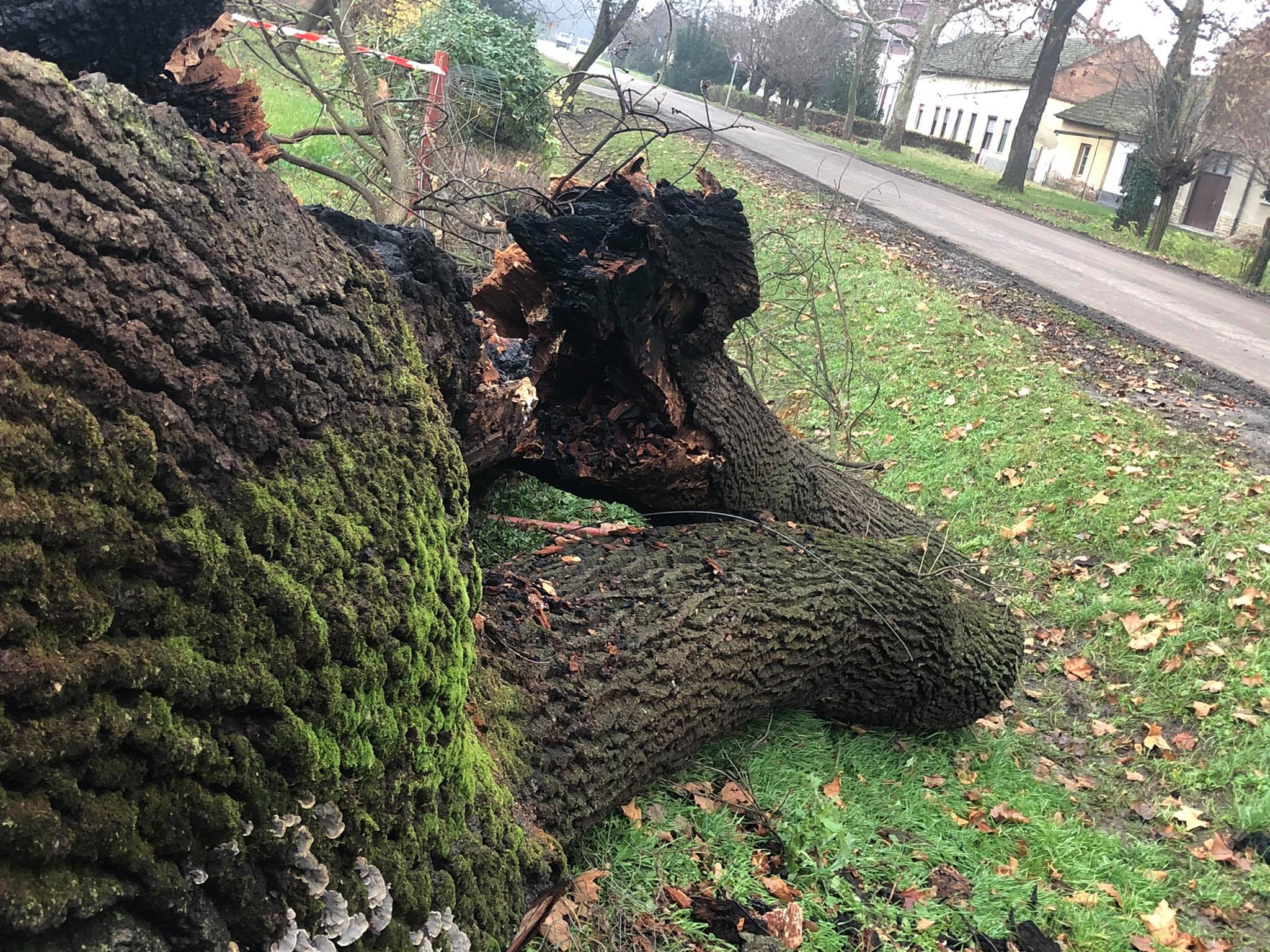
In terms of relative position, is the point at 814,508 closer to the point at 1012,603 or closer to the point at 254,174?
the point at 1012,603

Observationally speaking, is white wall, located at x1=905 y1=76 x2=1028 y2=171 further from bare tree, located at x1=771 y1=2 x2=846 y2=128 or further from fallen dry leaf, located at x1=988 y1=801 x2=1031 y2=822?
fallen dry leaf, located at x1=988 y1=801 x2=1031 y2=822

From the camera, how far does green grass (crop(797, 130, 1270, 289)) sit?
71.8 feet

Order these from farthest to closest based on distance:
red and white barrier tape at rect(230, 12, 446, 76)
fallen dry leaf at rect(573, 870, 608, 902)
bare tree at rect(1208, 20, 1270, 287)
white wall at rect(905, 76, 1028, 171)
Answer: white wall at rect(905, 76, 1028, 171), bare tree at rect(1208, 20, 1270, 287), red and white barrier tape at rect(230, 12, 446, 76), fallen dry leaf at rect(573, 870, 608, 902)

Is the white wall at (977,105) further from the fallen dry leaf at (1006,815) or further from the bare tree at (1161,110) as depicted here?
the fallen dry leaf at (1006,815)

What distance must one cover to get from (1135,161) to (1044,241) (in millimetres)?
10947

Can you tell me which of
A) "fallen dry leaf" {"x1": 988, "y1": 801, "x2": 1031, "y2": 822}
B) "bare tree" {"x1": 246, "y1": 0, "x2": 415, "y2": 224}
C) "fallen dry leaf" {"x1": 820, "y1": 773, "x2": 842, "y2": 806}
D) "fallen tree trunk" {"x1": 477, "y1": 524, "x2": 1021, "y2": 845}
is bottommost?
"fallen dry leaf" {"x1": 988, "y1": 801, "x2": 1031, "y2": 822}

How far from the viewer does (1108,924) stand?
3525 millimetres

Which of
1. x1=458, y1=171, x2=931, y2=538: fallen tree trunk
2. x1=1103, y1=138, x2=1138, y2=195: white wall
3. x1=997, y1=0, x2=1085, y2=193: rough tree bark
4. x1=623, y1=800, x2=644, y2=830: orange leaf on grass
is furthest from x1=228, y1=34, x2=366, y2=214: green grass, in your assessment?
x1=1103, y1=138, x2=1138, y2=195: white wall

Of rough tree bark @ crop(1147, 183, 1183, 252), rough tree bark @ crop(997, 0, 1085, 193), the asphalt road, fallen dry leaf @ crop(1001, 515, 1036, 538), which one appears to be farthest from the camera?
rough tree bark @ crop(997, 0, 1085, 193)

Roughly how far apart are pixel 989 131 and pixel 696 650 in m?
54.3

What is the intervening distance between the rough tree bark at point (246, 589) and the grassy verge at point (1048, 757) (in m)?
0.53

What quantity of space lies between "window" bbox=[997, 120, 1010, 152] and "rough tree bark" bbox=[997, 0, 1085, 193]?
21207 millimetres

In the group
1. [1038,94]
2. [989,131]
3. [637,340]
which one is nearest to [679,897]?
[637,340]

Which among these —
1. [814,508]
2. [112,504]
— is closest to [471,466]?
[112,504]
